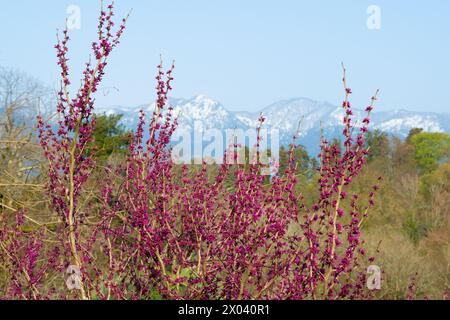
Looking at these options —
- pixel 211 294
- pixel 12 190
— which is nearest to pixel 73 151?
pixel 211 294

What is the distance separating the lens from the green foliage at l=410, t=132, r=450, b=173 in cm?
7206

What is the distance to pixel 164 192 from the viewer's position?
3703mm

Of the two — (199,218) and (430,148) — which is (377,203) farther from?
(430,148)

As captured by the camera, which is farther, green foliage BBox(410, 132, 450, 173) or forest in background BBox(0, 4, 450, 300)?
green foliage BBox(410, 132, 450, 173)

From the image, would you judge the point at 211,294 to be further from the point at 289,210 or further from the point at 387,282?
the point at 387,282

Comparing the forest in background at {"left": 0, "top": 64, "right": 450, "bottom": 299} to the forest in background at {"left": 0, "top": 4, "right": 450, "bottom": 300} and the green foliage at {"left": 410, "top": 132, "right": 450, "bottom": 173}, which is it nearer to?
the forest in background at {"left": 0, "top": 4, "right": 450, "bottom": 300}

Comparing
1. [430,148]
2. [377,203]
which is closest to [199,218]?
[377,203]

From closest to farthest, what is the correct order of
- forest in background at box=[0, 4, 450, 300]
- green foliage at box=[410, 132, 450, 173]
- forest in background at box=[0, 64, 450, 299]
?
forest in background at box=[0, 4, 450, 300] < forest in background at box=[0, 64, 450, 299] < green foliage at box=[410, 132, 450, 173]

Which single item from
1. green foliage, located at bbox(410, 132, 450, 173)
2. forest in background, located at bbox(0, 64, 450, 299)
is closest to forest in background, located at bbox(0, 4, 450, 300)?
forest in background, located at bbox(0, 64, 450, 299)

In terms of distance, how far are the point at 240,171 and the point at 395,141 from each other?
225 ft

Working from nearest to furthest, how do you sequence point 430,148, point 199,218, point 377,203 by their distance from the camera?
1. point 199,218
2. point 377,203
3. point 430,148

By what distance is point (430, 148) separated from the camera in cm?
7344

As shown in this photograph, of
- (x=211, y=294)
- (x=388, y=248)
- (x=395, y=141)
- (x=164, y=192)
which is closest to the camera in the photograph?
(x=164, y=192)

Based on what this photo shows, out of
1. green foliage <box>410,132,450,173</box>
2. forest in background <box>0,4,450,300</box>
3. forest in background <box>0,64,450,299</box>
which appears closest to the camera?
forest in background <box>0,4,450,300</box>
